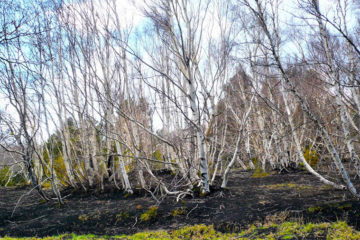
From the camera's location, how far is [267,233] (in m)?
3.87

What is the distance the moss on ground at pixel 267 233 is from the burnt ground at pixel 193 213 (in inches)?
8.7

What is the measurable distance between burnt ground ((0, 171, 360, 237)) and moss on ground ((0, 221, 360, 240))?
221mm

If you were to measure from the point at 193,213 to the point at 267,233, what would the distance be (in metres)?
1.79

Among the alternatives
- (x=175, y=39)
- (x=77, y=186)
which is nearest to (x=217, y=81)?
(x=175, y=39)

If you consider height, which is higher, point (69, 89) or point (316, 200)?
point (69, 89)

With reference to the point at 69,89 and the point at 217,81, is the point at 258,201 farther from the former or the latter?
the point at 69,89

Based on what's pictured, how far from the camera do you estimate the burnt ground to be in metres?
4.40

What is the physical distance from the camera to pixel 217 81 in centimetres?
691

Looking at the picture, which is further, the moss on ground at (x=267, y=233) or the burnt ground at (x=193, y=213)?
the burnt ground at (x=193, y=213)

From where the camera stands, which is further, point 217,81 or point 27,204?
point 27,204

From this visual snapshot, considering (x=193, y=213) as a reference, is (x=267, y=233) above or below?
below

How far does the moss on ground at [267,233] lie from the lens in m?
3.51

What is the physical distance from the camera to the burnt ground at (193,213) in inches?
173

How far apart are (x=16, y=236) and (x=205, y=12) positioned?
6.14 m
